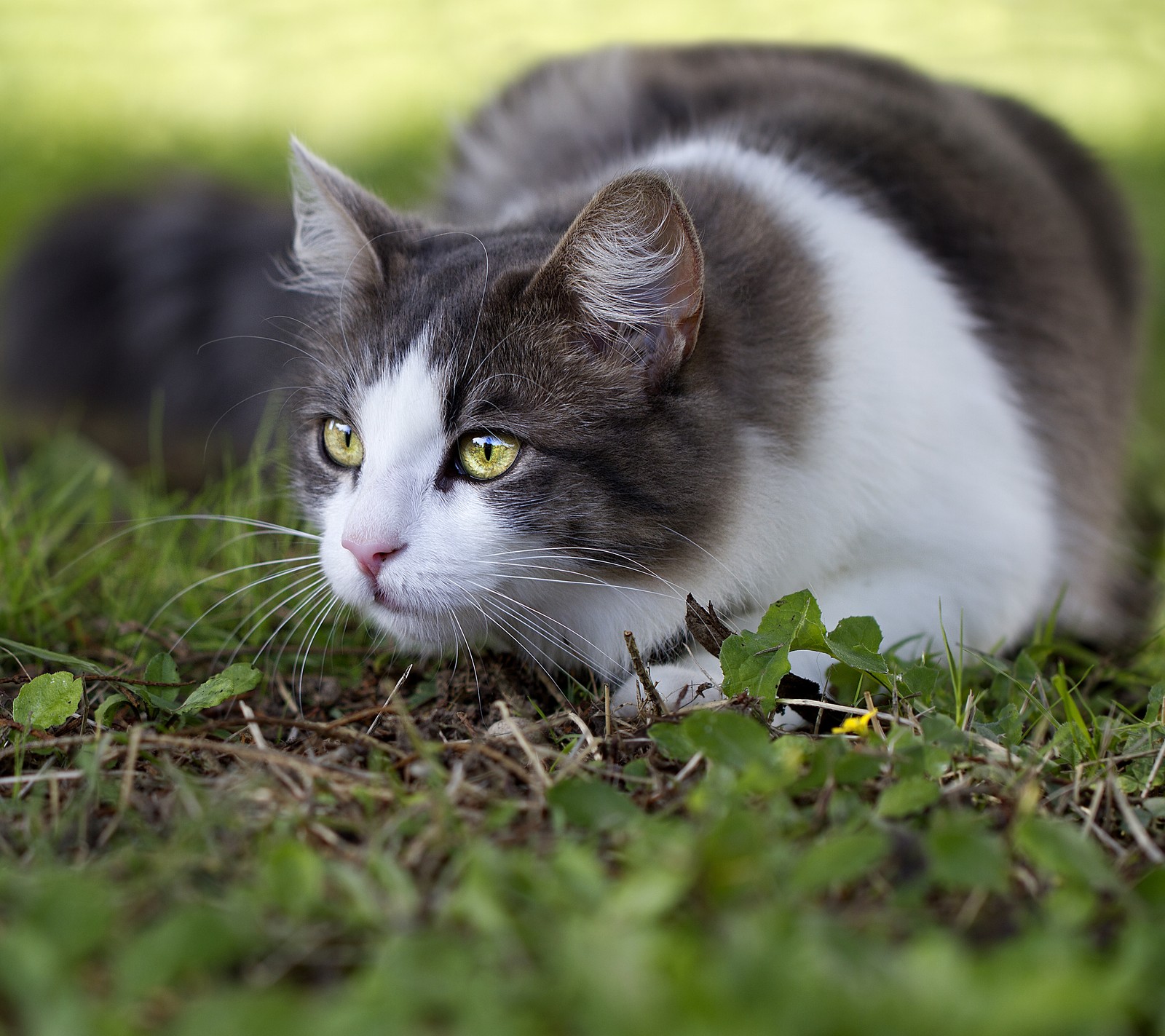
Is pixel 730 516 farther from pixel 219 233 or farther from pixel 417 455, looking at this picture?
pixel 219 233

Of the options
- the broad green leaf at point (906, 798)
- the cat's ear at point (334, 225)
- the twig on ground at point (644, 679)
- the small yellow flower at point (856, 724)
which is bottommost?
the twig on ground at point (644, 679)

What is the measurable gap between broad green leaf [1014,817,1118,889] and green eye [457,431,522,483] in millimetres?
926

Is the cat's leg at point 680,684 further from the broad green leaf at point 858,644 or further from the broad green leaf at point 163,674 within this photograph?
the broad green leaf at point 163,674

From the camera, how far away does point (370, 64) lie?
8.09 metres

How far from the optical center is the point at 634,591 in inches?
75.6

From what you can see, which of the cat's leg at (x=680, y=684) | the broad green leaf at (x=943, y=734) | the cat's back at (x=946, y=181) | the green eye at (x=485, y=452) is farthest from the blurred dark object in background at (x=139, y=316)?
the broad green leaf at (x=943, y=734)

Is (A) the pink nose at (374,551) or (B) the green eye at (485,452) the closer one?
(A) the pink nose at (374,551)

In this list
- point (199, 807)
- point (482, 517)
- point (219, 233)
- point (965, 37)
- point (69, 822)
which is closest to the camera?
point (199, 807)

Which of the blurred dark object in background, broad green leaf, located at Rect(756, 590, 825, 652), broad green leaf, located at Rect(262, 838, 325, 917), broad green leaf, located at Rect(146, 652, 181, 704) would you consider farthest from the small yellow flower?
the blurred dark object in background

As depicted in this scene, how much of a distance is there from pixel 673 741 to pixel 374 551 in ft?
1.76

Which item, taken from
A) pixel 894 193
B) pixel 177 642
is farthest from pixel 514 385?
pixel 894 193

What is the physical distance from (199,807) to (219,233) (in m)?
2.84

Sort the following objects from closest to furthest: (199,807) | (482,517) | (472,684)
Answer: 1. (199,807)
2. (482,517)
3. (472,684)

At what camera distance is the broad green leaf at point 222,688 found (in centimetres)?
167
